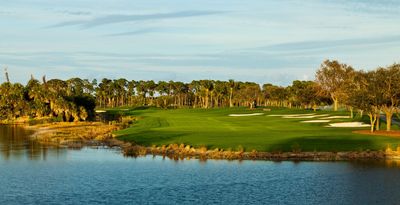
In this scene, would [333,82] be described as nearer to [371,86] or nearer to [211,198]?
[371,86]

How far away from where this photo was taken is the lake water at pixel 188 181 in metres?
36.3

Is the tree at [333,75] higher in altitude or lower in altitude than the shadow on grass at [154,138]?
higher

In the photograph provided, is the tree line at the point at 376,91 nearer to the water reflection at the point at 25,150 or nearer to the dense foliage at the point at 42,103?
the water reflection at the point at 25,150

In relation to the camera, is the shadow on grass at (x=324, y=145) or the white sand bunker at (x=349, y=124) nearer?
the shadow on grass at (x=324, y=145)

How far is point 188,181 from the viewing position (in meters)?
42.8

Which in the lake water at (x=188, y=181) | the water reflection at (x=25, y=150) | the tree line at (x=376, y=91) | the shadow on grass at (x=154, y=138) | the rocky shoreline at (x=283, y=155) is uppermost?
the tree line at (x=376, y=91)

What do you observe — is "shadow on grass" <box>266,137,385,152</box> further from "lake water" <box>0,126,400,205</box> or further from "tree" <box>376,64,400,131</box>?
"tree" <box>376,64,400,131</box>

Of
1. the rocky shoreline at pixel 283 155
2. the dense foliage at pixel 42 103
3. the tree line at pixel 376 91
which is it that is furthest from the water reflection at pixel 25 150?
the dense foliage at pixel 42 103

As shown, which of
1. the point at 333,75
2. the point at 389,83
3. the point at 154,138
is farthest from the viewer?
the point at 333,75

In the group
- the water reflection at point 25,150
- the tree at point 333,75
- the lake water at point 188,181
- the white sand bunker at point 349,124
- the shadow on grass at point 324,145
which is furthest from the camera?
the tree at point 333,75

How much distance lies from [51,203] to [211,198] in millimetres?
10759

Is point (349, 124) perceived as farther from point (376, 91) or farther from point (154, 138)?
point (154, 138)

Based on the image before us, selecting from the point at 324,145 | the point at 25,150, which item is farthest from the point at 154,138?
the point at 324,145

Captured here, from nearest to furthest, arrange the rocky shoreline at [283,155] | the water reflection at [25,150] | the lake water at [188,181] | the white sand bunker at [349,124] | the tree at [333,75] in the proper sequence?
the lake water at [188,181], the rocky shoreline at [283,155], the water reflection at [25,150], the white sand bunker at [349,124], the tree at [333,75]
